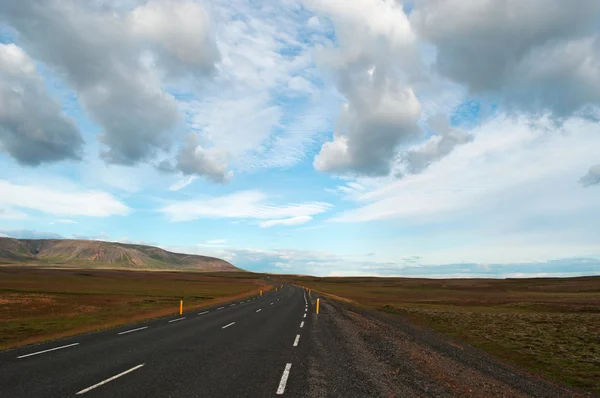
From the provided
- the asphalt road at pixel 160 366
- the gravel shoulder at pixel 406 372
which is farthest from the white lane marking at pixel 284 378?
the gravel shoulder at pixel 406 372

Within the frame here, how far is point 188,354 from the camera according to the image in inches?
512

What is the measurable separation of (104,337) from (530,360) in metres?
20.6

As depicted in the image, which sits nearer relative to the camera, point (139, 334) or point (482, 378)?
point (482, 378)

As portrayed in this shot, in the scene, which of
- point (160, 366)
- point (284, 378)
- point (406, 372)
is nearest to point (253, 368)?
point (284, 378)

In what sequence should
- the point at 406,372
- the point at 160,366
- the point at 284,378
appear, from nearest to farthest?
the point at 284,378
the point at 160,366
the point at 406,372

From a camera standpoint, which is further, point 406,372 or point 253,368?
point 406,372

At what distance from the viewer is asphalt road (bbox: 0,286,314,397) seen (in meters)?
8.79

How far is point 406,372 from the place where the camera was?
11531mm

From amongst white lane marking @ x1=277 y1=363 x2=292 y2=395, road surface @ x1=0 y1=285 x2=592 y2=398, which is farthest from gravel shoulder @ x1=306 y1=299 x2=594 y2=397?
white lane marking @ x1=277 y1=363 x2=292 y2=395

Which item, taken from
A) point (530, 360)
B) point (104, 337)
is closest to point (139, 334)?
point (104, 337)

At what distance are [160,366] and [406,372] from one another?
767 cm

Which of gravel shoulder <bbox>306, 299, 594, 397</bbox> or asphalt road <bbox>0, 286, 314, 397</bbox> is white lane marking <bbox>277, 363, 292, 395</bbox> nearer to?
asphalt road <bbox>0, 286, 314, 397</bbox>

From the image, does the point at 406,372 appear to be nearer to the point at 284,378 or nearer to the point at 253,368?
the point at 284,378

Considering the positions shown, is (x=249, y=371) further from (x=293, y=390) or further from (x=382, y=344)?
(x=382, y=344)
